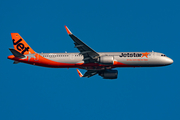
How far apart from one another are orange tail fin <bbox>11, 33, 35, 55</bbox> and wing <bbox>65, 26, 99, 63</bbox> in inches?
495

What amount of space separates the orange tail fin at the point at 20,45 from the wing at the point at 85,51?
495 inches

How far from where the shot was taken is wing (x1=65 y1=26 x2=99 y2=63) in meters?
53.5

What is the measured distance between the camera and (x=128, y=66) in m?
59.4

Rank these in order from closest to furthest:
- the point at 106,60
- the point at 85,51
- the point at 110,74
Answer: the point at 85,51 → the point at 106,60 → the point at 110,74

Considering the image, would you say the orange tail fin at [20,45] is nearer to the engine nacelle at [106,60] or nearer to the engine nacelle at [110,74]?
the engine nacelle at [106,60]

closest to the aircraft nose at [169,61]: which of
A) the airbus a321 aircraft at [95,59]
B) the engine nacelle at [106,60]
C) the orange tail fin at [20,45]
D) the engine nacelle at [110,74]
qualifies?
the airbus a321 aircraft at [95,59]

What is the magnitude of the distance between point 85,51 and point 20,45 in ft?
52.6

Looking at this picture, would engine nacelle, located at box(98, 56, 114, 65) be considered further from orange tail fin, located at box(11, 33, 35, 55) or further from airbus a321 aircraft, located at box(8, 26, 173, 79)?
orange tail fin, located at box(11, 33, 35, 55)

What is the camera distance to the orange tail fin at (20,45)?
205 feet

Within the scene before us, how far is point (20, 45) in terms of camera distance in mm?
63031

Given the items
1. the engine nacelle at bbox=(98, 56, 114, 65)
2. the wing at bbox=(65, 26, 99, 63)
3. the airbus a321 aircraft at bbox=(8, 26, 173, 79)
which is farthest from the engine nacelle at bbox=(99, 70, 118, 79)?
the wing at bbox=(65, 26, 99, 63)

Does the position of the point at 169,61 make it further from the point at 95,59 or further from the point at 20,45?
the point at 20,45

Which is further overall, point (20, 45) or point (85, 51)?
point (20, 45)

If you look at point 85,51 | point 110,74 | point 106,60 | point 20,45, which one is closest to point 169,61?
point 110,74
